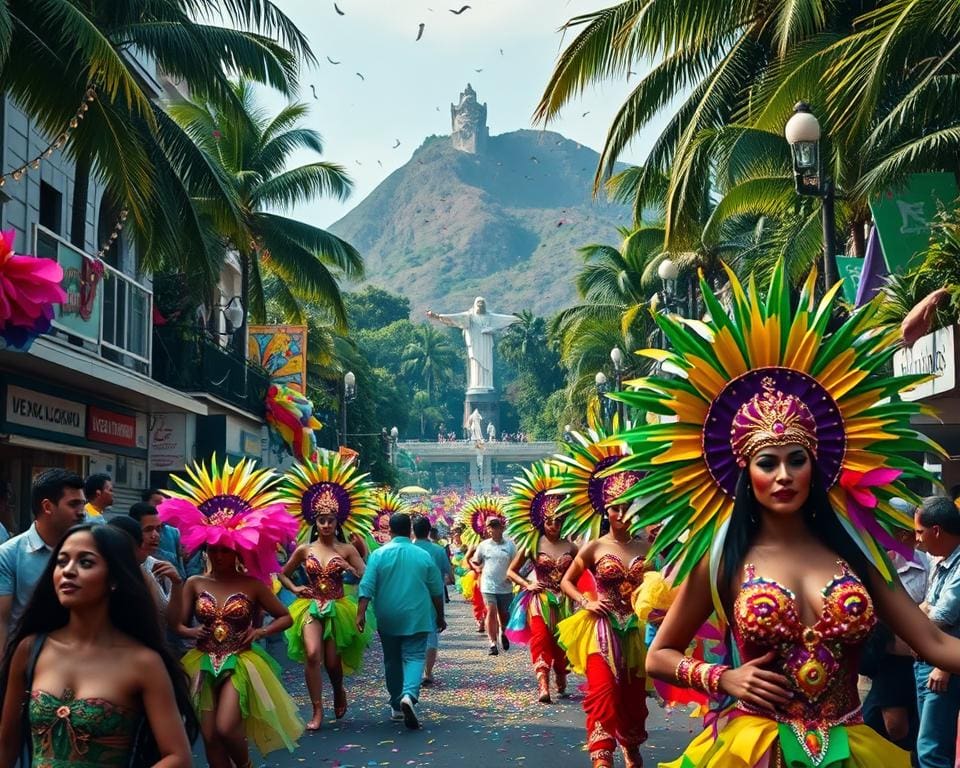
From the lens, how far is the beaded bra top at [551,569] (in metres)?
14.7

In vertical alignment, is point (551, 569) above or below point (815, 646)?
above

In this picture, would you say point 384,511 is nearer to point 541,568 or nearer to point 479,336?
point 541,568

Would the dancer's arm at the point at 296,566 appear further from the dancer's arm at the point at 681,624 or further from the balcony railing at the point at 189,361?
the balcony railing at the point at 189,361

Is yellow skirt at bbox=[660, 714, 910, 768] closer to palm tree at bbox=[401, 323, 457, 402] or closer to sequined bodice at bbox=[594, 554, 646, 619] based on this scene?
sequined bodice at bbox=[594, 554, 646, 619]

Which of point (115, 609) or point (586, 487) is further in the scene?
point (586, 487)

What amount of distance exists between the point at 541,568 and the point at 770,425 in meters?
10.0

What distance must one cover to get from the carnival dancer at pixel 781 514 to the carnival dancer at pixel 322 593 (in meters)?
7.61

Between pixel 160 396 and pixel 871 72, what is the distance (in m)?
12.6

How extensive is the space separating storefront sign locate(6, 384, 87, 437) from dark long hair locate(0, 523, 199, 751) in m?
13.5

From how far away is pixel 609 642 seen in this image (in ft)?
33.4

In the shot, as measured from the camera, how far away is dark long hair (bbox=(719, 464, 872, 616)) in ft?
16.5

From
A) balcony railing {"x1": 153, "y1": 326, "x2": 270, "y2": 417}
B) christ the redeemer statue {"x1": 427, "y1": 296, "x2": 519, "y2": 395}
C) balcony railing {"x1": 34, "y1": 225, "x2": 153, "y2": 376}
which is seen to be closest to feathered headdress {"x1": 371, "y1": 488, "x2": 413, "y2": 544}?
balcony railing {"x1": 153, "y1": 326, "x2": 270, "y2": 417}

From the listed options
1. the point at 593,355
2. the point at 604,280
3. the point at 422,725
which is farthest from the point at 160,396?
the point at 593,355

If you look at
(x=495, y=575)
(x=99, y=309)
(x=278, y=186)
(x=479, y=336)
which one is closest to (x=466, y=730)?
(x=495, y=575)
